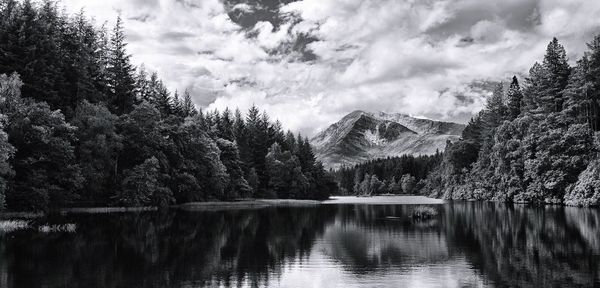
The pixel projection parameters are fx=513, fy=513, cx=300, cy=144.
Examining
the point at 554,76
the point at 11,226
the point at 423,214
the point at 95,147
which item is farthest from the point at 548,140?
the point at 11,226

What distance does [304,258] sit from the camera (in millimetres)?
29594

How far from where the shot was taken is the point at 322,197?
545 feet

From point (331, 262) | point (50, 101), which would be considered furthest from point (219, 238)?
point (50, 101)

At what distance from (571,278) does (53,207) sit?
61.9m

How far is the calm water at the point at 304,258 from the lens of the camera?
21.9m

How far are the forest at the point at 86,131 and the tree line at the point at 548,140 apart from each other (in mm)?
59732

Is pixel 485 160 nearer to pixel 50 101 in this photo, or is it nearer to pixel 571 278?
pixel 50 101

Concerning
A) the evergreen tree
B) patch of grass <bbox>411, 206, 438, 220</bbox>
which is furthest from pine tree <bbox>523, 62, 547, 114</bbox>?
the evergreen tree

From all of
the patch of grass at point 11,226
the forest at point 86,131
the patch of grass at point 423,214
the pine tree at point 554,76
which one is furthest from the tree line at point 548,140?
the patch of grass at point 11,226

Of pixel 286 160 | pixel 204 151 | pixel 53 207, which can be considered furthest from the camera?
pixel 286 160

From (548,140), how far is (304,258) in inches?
3067

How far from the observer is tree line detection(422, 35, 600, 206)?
86625 mm

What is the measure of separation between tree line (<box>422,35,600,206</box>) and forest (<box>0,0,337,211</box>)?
5973 centimetres

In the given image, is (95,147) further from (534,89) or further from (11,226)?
(534,89)
